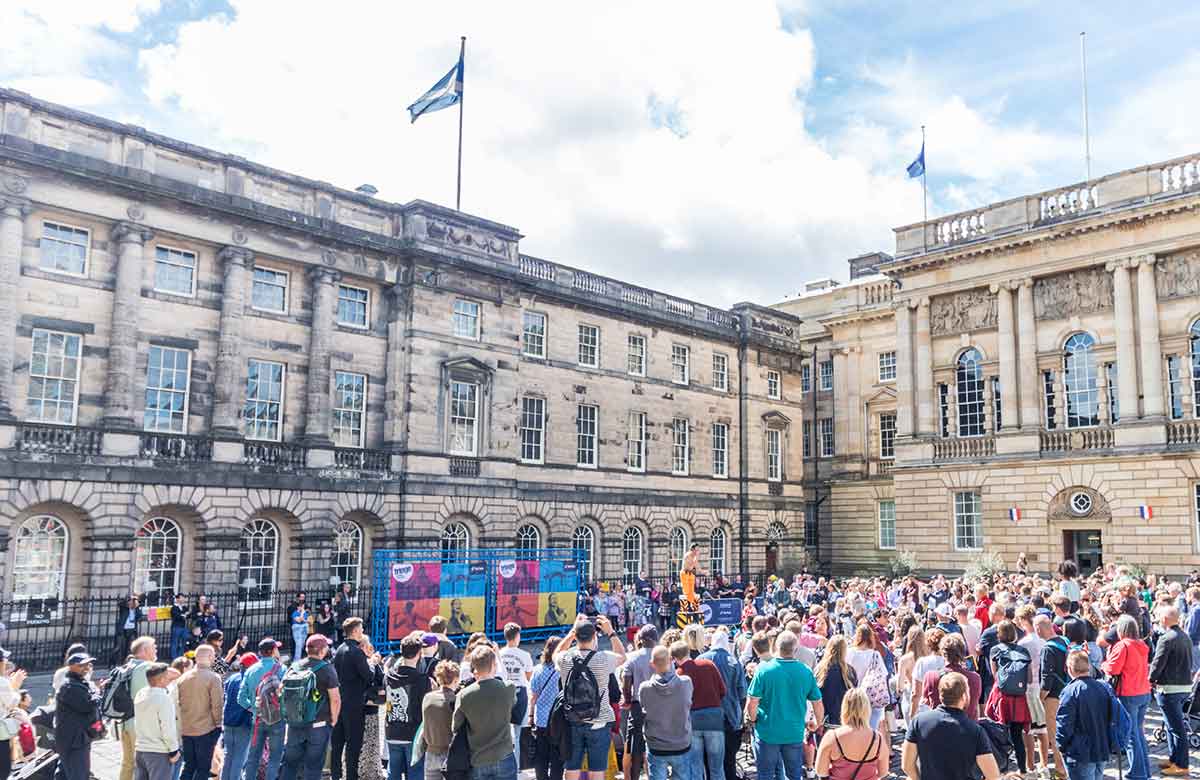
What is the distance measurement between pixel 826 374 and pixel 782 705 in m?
40.3

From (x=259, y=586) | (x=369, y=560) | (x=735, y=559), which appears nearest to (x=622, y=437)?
(x=735, y=559)

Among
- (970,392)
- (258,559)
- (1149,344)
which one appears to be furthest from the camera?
(970,392)

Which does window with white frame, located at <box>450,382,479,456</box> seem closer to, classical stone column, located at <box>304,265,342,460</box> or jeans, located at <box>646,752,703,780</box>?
classical stone column, located at <box>304,265,342,460</box>

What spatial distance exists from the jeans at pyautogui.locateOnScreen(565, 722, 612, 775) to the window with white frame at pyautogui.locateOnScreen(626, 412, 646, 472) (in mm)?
28186

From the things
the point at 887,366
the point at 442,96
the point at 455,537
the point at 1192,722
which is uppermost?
the point at 442,96

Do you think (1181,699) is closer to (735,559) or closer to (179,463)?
(179,463)

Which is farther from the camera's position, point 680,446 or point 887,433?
point 887,433

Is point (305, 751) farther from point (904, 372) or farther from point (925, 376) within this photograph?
point (904, 372)

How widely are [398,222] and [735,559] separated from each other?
21161 millimetres

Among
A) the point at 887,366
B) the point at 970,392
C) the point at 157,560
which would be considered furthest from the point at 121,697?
the point at 887,366

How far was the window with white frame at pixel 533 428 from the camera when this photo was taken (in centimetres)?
3438

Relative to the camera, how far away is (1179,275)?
3250 cm

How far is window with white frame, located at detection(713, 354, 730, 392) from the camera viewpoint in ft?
138

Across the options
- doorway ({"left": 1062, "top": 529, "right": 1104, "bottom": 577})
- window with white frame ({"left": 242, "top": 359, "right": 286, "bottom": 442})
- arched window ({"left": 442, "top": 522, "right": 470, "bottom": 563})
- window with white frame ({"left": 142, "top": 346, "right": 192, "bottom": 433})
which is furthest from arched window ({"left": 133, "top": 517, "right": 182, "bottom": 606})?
doorway ({"left": 1062, "top": 529, "right": 1104, "bottom": 577})
